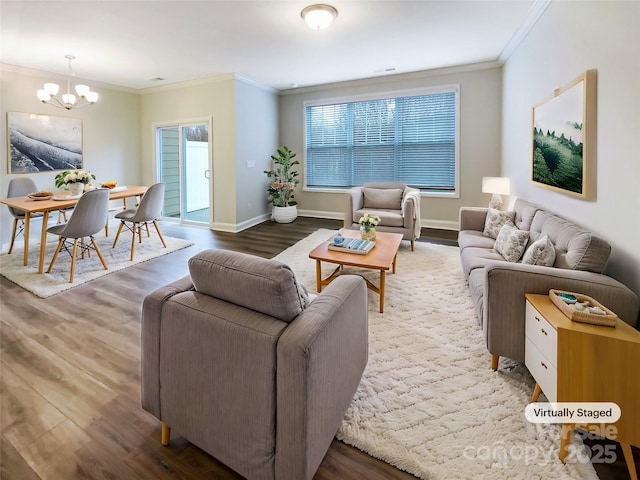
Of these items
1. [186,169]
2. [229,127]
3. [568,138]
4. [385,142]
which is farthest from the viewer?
[186,169]

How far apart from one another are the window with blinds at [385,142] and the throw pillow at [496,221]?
240 centimetres

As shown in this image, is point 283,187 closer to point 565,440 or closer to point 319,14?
point 319,14

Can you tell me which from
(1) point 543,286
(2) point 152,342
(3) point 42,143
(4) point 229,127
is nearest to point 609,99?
(1) point 543,286

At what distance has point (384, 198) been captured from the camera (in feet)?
17.0

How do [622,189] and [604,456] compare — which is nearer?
[604,456]

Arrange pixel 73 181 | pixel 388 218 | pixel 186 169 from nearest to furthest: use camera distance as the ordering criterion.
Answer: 1. pixel 73 181
2. pixel 388 218
3. pixel 186 169

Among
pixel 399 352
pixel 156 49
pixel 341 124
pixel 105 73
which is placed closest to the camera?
pixel 399 352

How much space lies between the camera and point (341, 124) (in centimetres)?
667

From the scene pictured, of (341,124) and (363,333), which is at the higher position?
(341,124)

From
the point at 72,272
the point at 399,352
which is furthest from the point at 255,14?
the point at 399,352

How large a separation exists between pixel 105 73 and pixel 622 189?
22.5ft

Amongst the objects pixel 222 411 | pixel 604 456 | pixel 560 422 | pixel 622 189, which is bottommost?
pixel 604 456

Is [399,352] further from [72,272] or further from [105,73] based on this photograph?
[105,73]

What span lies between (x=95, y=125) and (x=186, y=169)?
1.70 metres
